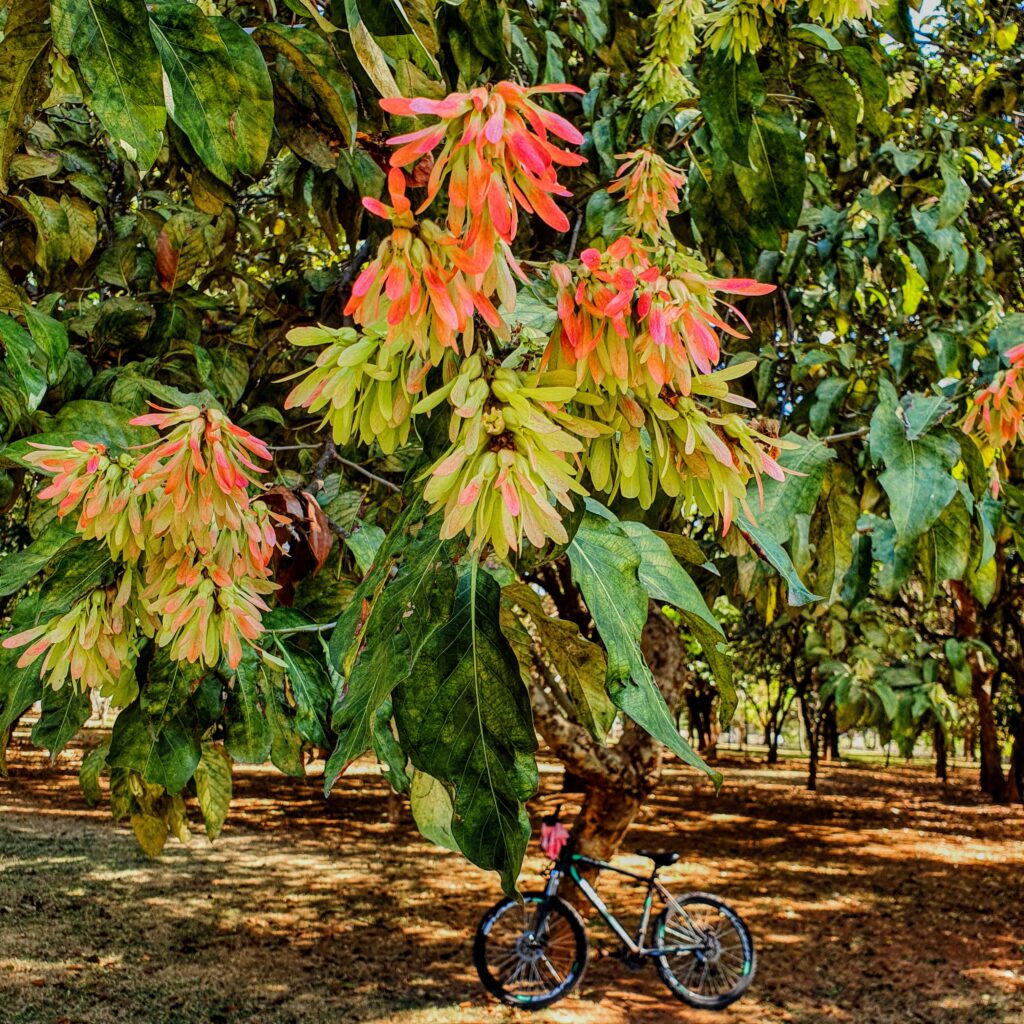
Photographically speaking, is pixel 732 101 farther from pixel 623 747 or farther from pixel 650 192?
pixel 623 747

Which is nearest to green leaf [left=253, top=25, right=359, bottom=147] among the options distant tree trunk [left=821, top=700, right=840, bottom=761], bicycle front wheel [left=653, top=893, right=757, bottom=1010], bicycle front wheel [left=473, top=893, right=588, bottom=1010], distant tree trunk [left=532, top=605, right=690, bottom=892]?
distant tree trunk [left=532, top=605, right=690, bottom=892]

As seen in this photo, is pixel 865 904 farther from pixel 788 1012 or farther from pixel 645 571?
pixel 645 571

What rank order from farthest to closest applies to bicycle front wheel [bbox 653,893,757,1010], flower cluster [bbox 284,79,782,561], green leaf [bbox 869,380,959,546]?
bicycle front wheel [bbox 653,893,757,1010], green leaf [bbox 869,380,959,546], flower cluster [bbox 284,79,782,561]

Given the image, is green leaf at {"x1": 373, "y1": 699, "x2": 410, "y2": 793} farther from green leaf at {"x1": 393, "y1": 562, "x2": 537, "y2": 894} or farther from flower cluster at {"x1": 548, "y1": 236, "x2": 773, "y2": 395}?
flower cluster at {"x1": 548, "y1": 236, "x2": 773, "y2": 395}

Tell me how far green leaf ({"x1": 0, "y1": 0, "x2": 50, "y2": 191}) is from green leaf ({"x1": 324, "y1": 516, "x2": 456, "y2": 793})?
56cm

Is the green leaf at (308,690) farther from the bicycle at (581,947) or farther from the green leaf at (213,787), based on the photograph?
the bicycle at (581,947)

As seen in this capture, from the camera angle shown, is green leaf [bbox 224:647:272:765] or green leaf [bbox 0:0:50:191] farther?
green leaf [bbox 224:647:272:765]

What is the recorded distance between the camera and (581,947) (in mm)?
5945

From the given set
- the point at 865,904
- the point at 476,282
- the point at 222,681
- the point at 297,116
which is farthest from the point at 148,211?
the point at 865,904

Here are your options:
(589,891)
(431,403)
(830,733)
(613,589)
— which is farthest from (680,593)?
(830,733)

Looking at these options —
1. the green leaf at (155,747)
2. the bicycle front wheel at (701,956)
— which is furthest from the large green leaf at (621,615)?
the bicycle front wheel at (701,956)

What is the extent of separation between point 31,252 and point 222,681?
4.70ft

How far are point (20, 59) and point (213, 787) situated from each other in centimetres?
144

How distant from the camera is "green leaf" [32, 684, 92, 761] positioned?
1.42 meters
